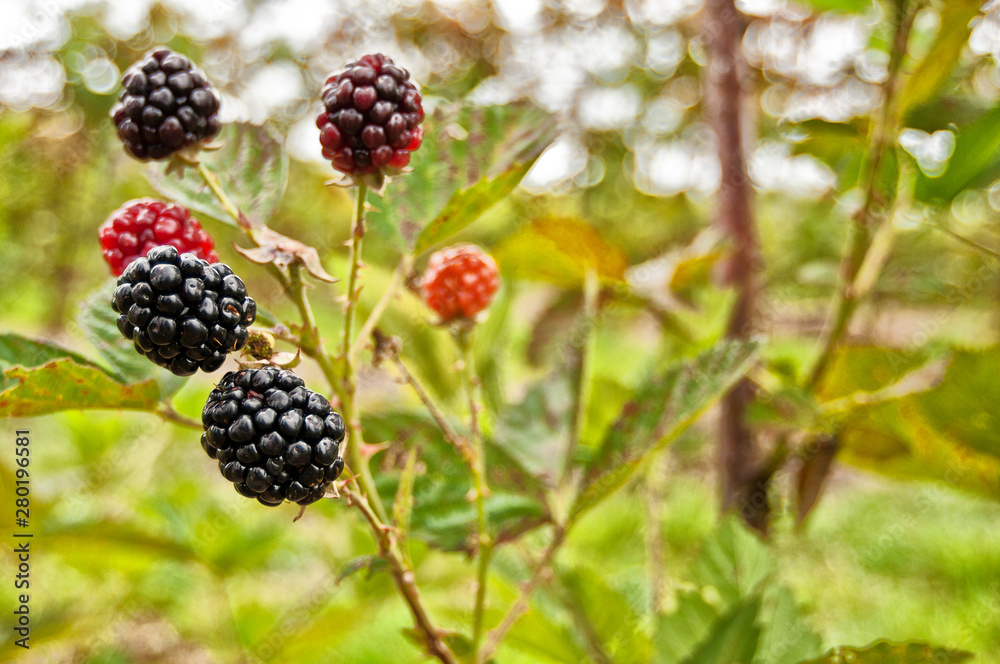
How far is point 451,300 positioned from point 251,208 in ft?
0.41

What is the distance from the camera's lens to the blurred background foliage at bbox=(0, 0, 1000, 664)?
0.45 m

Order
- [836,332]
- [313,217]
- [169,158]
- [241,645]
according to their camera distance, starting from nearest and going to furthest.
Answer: [169,158] < [836,332] < [241,645] < [313,217]

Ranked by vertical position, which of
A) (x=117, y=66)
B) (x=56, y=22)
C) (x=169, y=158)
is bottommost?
(x=117, y=66)

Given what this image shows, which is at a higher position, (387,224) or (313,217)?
(387,224)

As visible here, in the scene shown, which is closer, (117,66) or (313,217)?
(117,66)

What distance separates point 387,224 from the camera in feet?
1.22

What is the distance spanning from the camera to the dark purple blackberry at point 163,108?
1.01 feet

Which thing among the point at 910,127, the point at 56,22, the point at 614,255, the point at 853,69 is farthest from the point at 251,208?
the point at 56,22

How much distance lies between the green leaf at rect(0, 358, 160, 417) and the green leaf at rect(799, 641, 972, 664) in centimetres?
35

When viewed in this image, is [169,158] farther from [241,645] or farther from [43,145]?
[43,145]

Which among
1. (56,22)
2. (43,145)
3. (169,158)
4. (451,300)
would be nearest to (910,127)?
(451,300)

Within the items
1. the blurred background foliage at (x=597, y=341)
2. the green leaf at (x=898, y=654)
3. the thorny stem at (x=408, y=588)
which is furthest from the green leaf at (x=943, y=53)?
the thorny stem at (x=408, y=588)

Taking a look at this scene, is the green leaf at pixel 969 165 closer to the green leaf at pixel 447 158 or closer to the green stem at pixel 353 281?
the green leaf at pixel 447 158

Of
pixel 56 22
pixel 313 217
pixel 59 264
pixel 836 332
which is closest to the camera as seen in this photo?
pixel 836 332
